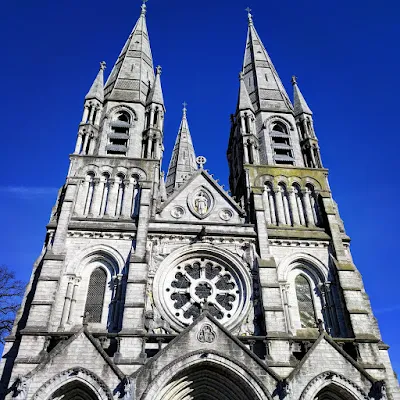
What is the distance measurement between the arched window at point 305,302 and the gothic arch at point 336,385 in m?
3.11

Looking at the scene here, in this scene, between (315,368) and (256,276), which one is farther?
(256,276)

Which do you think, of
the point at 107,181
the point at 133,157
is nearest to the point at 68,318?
the point at 107,181

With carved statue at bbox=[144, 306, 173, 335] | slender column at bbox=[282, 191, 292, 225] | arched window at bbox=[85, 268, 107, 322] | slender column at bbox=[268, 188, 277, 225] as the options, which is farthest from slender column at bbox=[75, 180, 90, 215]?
slender column at bbox=[282, 191, 292, 225]

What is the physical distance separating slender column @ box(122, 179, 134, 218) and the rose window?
3.48m

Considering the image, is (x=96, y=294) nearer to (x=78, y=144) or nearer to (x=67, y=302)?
(x=67, y=302)

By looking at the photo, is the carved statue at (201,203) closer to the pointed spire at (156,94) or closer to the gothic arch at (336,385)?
the pointed spire at (156,94)

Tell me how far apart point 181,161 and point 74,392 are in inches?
931

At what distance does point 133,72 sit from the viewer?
2764 cm

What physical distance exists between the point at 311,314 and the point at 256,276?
111 inches

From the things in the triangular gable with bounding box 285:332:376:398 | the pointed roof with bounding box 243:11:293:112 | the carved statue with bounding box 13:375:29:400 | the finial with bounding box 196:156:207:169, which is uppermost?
the pointed roof with bounding box 243:11:293:112

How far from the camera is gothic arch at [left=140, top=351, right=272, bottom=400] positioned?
46.3ft

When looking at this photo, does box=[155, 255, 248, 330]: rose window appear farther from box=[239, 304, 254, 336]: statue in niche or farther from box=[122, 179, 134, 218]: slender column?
box=[122, 179, 134, 218]: slender column

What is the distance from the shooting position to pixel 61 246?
1828cm

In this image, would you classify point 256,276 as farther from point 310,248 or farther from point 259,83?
point 259,83
